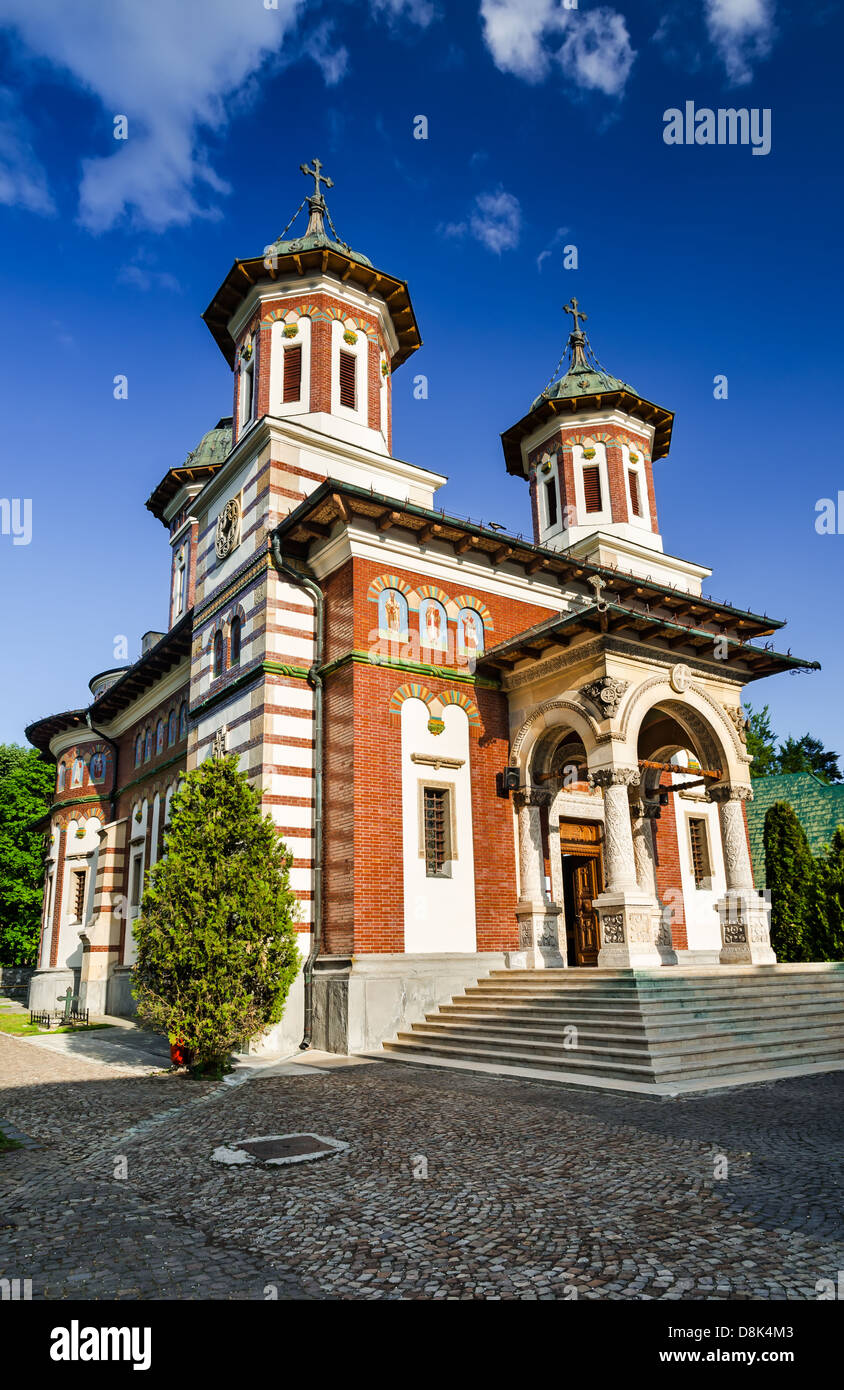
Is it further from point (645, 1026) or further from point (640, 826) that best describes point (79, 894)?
point (645, 1026)

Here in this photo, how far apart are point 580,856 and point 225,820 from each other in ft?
30.4

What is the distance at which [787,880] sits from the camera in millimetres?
25672

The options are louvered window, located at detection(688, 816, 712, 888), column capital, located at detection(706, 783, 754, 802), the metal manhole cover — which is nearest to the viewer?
the metal manhole cover

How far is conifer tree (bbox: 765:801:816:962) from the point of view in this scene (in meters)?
24.7

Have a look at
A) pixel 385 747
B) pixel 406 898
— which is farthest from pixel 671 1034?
pixel 385 747

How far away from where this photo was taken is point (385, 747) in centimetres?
1598

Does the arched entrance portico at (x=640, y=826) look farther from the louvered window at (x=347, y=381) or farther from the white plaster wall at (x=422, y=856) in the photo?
the louvered window at (x=347, y=381)

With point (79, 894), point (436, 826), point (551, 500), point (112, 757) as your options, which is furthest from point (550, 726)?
point (79, 894)

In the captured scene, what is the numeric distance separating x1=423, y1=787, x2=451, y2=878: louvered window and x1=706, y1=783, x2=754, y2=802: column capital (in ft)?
17.5

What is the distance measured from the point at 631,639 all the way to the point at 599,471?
1156 centimetres

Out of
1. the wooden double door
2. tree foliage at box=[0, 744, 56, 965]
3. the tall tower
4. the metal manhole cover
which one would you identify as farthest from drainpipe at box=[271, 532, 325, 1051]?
tree foliage at box=[0, 744, 56, 965]

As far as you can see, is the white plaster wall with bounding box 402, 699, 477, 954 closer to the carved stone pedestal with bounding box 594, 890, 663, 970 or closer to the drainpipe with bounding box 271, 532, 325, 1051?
the drainpipe with bounding box 271, 532, 325, 1051

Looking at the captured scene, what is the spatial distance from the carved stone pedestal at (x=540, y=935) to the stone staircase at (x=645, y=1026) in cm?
127
